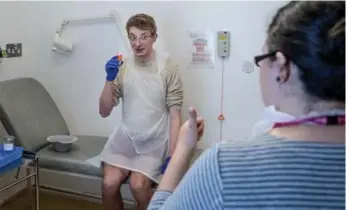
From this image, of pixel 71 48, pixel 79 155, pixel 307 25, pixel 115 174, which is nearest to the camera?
pixel 307 25

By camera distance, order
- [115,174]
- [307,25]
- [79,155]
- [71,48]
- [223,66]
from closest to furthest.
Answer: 1. [307,25]
2. [115,174]
3. [79,155]
4. [223,66]
5. [71,48]

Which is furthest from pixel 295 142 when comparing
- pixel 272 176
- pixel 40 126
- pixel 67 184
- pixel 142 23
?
pixel 67 184

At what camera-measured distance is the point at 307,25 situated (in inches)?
25.5

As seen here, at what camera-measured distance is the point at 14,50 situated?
2.76m

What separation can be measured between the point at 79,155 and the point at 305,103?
1.79 metres

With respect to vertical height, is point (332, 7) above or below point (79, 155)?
above

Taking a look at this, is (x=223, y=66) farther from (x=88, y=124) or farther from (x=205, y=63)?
(x=88, y=124)

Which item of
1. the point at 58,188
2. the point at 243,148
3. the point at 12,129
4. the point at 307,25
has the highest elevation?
A: the point at 307,25

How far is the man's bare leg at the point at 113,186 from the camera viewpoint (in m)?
2.12

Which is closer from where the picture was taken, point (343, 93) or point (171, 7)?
point (343, 93)

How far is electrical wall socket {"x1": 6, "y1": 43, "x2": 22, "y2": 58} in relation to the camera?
273 centimetres

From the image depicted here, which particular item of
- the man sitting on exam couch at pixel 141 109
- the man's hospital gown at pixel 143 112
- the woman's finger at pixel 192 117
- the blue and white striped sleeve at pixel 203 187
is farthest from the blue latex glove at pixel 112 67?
the blue and white striped sleeve at pixel 203 187

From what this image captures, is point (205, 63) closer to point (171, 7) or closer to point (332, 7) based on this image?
point (171, 7)

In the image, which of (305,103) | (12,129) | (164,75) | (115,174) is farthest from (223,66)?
(305,103)
